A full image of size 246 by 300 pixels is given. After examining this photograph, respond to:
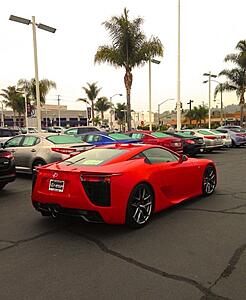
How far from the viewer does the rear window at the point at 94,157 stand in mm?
5451

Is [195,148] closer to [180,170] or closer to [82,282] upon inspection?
[180,170]

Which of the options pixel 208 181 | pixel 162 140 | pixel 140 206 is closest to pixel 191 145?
pixel 162 140

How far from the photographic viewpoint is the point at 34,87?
134ft

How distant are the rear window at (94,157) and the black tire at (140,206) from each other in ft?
2.55

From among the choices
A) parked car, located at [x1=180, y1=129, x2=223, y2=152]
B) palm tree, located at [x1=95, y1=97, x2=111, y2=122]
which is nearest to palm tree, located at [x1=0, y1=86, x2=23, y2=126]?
palm tree, located at [x1=95, y1=97, x2=111, y2=122]

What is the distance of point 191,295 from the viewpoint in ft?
10.4

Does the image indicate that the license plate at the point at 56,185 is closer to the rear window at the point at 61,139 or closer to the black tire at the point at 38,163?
the black tire at the point at 38,163

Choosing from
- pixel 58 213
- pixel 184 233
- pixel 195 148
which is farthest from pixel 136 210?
pixel 195 148

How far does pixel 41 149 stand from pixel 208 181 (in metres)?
5.08

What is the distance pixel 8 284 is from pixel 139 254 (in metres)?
1.59

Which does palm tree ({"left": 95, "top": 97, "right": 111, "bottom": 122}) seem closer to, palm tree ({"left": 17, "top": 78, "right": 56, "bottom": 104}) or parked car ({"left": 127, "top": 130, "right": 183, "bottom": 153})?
palm tree ({"left": 17, "top": 78, "right": 56, "bottom": 104})

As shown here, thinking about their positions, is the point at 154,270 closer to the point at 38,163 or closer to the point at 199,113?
the point at 38,163

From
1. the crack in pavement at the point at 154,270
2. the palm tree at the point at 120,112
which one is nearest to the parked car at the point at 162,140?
the crack in pavement at the point at 154,270

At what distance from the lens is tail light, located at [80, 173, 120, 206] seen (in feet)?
15.5
